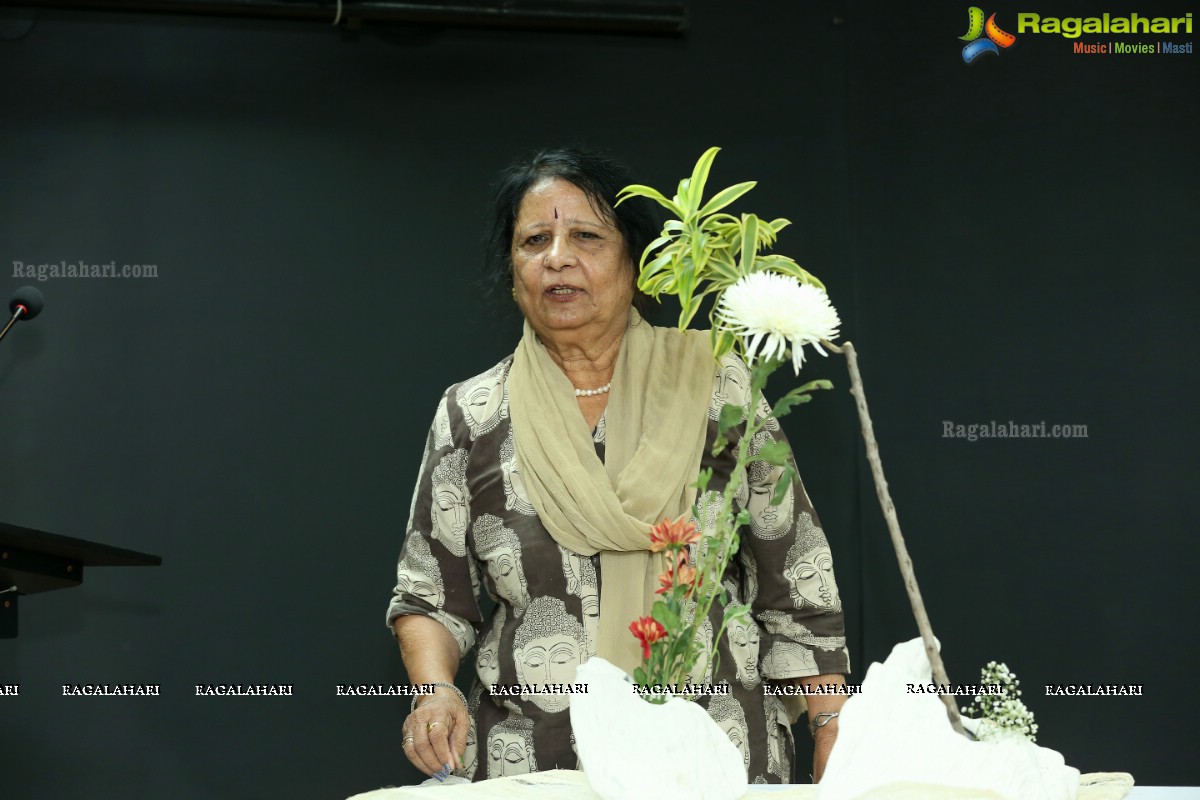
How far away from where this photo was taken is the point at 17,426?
2.94 m

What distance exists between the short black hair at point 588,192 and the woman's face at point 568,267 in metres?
0.02

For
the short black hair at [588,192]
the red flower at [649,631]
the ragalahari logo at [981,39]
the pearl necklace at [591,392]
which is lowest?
the red flower at [649,631]

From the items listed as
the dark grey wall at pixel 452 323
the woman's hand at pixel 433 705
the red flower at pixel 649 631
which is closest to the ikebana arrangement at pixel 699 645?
the red flower at pixel 649 631

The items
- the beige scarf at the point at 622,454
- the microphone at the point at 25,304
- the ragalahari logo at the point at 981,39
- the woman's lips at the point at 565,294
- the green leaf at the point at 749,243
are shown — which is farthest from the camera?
the ragalahari logo at the point at 981,39

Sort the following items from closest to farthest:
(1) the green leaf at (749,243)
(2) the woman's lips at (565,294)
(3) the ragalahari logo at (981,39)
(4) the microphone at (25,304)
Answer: (1) the green leaf at (749,243) < (2) the woman's lips at (565,294) < (4) the microphone at (25,304) < (3) the ragalahari logo at (981,39)

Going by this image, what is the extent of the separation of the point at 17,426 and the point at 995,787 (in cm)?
248

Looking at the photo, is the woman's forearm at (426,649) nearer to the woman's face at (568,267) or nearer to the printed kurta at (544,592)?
the printed kurta at (544,592)

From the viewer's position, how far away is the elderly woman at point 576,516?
2.08 metres

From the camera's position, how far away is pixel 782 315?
53.1 inches

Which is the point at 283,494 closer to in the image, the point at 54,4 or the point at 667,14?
the point at 54,4

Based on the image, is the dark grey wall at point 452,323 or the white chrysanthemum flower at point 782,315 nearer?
the white chrysanthemum flower at point 782,315

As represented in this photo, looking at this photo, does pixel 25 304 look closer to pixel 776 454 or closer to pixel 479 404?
pixel 479 404

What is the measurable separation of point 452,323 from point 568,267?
2.76ft

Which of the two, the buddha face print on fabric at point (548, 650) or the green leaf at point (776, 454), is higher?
the green leaf at point (776, 454)
